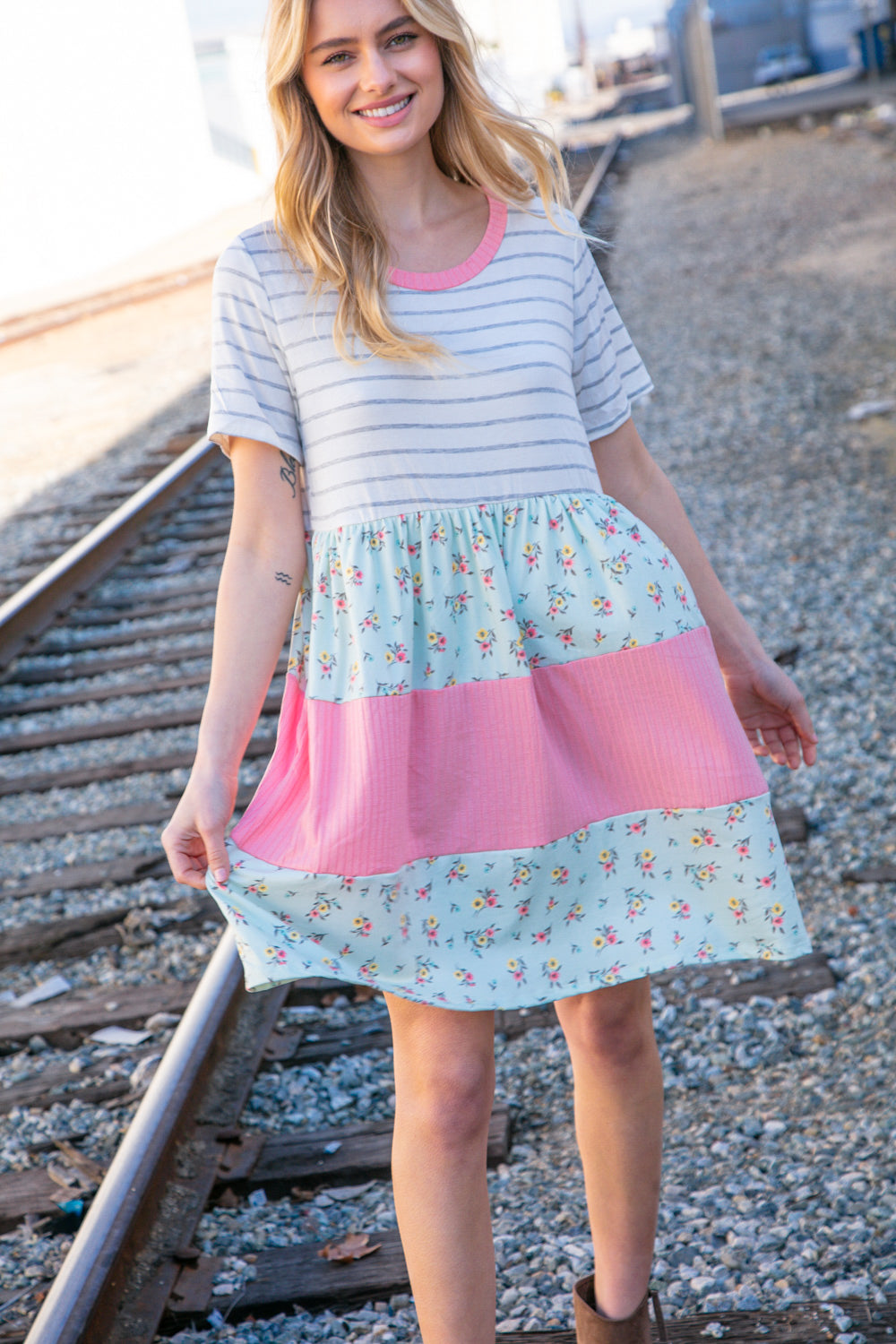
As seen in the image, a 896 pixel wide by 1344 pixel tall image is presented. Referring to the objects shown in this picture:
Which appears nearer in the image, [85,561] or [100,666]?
[100,666]

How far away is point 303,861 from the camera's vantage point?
5.27 feet

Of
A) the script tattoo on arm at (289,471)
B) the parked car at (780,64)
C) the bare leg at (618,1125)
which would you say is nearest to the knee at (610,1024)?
the bare leg at (618,1125)

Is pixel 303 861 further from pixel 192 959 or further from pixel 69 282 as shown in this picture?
pixel 69 282

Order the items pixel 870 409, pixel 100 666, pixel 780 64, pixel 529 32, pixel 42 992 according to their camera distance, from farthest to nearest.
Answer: pixel 529 32 → pixel 780 64 → pixel 870 409 → pixel 100 666 → pixel 42 992

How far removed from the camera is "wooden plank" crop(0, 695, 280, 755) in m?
5.01

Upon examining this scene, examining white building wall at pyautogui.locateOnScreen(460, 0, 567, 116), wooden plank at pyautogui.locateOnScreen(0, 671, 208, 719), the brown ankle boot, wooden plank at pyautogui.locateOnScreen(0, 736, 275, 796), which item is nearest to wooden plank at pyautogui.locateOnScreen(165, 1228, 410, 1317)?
the brown ankle boot

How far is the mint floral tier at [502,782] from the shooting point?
5.33ft

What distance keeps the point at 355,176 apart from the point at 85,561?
5.14 m

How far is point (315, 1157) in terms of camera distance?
8.82 ft

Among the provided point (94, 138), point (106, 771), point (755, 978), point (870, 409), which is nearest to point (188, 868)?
point (755, 978)

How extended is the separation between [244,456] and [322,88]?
0.47 m

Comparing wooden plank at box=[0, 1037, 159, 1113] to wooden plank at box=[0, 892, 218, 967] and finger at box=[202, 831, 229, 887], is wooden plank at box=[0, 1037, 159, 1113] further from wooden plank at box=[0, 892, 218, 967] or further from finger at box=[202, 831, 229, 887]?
finger at box=[202, 831, 229, 887]

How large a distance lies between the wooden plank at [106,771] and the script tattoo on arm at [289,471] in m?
2.93

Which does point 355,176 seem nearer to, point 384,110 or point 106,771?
point 384,110
